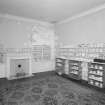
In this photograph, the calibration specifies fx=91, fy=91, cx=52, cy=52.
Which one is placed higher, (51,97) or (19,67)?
(19,67)

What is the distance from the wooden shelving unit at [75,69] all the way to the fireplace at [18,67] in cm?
195

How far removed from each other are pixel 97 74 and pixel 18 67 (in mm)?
3296

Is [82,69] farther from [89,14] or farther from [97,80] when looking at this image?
[89,14]

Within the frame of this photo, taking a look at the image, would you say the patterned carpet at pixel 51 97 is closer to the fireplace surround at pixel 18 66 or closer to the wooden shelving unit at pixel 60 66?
the fireplace surround at pixel 18 66

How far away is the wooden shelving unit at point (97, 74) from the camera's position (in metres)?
2.84

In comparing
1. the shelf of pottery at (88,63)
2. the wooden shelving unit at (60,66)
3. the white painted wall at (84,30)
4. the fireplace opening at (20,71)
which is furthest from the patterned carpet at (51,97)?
the white painted wall at (84,30)

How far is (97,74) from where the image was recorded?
117 inches

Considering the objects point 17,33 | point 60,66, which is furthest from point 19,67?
point 60,66

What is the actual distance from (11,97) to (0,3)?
116 inches

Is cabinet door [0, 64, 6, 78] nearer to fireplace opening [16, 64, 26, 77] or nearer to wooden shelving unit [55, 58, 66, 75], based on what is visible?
fireplace opening [16, 64, 26, 77]

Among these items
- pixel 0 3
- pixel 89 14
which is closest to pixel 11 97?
pixel 0 3

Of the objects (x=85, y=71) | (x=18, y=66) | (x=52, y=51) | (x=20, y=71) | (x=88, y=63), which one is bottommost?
(x=20, y=71)

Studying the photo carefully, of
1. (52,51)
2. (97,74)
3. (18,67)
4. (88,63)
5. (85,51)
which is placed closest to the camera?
(97,74)

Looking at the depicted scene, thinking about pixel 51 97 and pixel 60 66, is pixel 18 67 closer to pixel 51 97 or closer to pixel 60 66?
pixel 60 66
